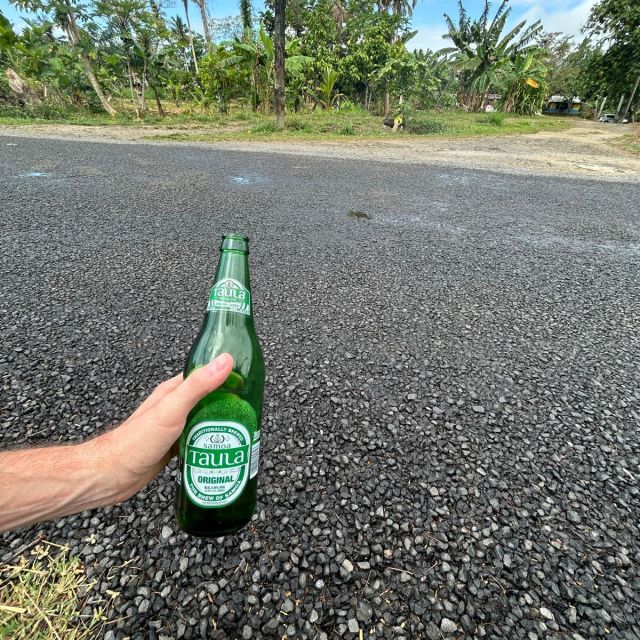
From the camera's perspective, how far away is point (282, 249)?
3648 mm

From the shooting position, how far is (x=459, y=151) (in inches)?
430

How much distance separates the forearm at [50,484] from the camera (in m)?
1.02

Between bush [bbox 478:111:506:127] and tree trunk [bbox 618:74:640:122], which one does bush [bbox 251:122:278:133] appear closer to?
bush [bbox 478:111:506:127]

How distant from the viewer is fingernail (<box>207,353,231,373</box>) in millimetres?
1073

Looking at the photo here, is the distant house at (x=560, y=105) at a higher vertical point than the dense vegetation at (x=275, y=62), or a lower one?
lower

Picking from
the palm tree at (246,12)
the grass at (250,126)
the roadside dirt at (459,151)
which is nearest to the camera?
the roadside dirt at (459,151)

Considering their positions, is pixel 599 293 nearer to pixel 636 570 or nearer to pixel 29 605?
pixel 636 570

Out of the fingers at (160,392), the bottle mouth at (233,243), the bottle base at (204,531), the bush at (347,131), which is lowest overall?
the bush at (347,131)

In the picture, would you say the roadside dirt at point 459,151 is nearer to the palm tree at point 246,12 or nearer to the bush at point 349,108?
the bush at point 349,108

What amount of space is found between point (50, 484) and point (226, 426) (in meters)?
0.53

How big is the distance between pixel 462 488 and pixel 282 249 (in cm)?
274

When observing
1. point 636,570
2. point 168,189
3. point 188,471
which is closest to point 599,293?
point 636,570

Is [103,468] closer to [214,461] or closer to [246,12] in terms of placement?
[214,461]

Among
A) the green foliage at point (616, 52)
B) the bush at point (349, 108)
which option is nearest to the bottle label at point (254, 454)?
the bush at point (349, 108)
